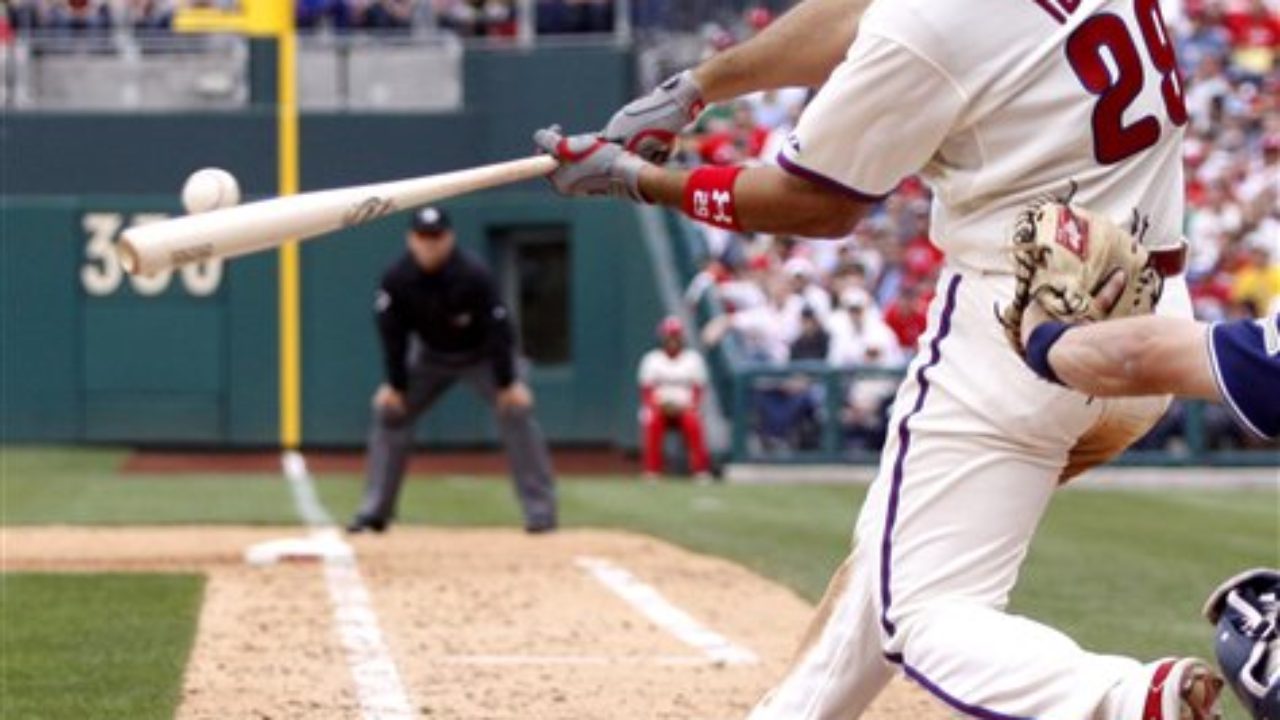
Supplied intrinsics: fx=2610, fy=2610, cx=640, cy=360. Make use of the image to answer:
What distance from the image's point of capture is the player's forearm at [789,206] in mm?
5074

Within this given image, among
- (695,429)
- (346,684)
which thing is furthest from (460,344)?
(695,429)

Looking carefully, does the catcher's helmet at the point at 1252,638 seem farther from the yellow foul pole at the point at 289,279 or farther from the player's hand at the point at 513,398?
the yellow foul pole at the point at 289,279

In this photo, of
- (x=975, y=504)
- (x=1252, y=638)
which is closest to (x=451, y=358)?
(x=975, y=504)

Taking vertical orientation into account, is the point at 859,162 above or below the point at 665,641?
above

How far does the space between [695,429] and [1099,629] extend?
11.7m

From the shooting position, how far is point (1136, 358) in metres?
4.39

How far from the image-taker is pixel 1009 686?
4.76m

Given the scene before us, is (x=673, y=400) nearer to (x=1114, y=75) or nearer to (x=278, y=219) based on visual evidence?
(x=278, y=219)

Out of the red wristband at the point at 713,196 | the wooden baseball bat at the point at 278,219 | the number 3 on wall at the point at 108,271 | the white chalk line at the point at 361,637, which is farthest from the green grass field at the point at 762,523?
the red wristband at the point at 713,196

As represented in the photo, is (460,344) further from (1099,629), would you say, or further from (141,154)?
(141,154)

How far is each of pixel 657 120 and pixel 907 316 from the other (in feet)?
53.4

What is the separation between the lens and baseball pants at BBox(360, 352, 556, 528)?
1372cm

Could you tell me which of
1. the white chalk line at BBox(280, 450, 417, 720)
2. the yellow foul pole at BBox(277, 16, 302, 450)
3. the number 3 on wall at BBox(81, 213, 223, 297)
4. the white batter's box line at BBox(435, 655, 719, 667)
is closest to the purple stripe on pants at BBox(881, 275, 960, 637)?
the white chalk line at BBox(280, 450, 417, 720)

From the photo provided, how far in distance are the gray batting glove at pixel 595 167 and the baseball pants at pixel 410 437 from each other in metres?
8.22
